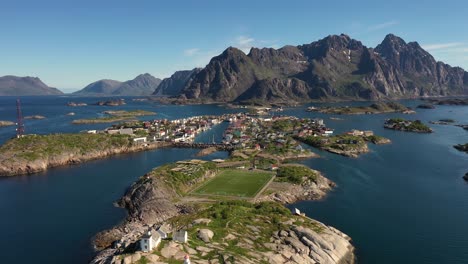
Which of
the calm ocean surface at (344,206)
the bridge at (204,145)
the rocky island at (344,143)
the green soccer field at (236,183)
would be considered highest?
the rocky island at (344,143)

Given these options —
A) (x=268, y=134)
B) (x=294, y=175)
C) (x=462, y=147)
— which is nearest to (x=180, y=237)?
(x=294, y=175)

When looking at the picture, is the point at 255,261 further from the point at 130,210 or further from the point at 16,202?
the point at 16,202

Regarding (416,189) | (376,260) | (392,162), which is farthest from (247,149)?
(376,260)

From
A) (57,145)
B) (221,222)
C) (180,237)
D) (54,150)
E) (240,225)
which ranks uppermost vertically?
(180,237)

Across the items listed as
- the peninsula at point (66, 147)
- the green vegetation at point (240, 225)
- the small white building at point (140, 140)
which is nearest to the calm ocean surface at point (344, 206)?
the peninsula at point (66, 147)

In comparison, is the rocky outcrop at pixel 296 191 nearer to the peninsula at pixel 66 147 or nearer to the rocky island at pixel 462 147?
the peninsula at pixel 66 147

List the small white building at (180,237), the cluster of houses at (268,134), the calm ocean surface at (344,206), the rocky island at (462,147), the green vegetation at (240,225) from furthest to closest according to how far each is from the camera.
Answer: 1. the cluster of houses at (268,134)
2. the rocky island at (462,147)
3. the calm ocean surface at (344,206)
4. the green vegetation at (240,225)
5. the small white building at (180,237)

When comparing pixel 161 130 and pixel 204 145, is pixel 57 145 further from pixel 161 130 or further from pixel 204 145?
pixel 161 130
